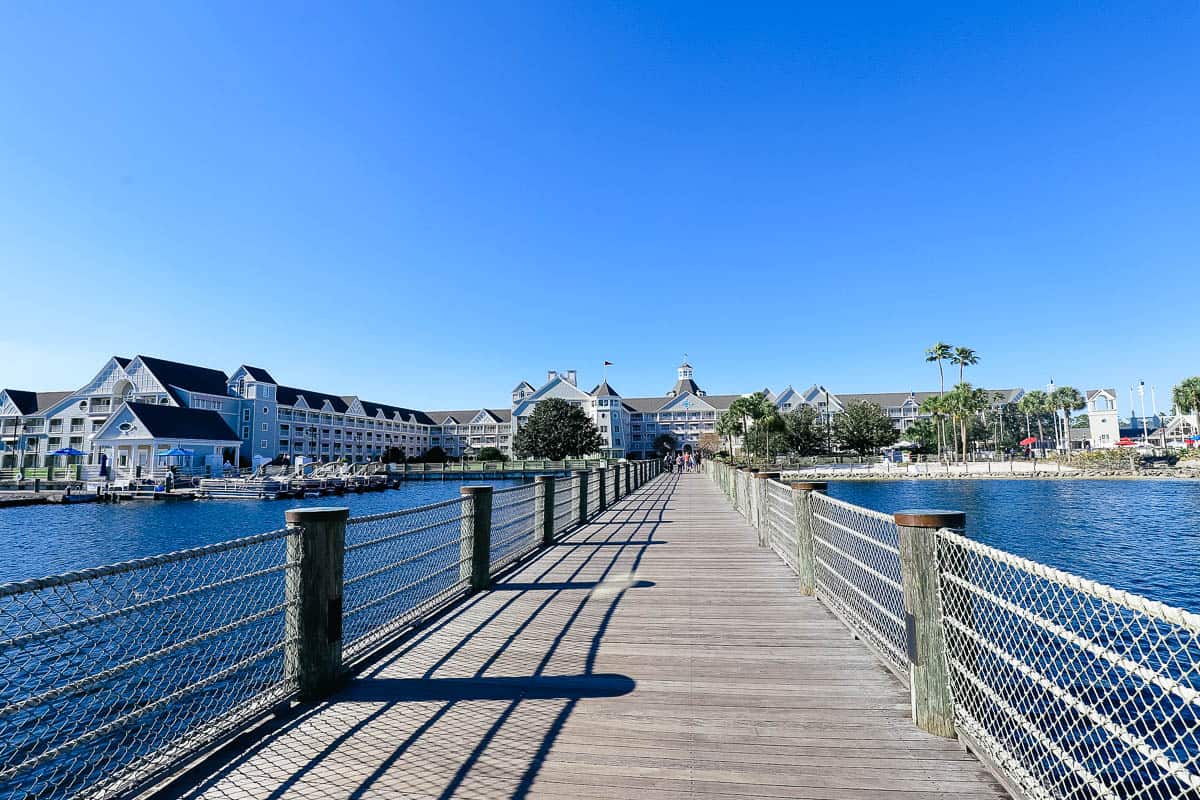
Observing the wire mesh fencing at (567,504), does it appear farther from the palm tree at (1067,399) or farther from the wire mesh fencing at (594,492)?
the palm tree at (1067,399)

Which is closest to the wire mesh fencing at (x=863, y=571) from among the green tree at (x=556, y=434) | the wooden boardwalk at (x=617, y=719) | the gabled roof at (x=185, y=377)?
the wooden boardwalk at (x=617, y=719)

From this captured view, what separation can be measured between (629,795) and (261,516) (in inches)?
1233

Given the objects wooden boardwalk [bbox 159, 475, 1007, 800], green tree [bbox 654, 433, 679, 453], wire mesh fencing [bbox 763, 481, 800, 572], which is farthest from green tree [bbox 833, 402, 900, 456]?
wooden boardwalk [bbox 159, 475, 1007, 800]

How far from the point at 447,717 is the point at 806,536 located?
14.7 feet

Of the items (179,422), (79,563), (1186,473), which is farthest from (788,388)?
(79,563)

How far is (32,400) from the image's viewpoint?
67.6 metres

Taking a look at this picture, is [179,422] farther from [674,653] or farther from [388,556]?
[674,653]

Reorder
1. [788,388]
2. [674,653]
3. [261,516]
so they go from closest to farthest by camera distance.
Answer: [674,653], [261,516], [788,388]

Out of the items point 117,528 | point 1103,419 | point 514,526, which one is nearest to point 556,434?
point 117,528

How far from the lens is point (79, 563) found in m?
16.7

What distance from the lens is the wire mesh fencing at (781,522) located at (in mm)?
8156

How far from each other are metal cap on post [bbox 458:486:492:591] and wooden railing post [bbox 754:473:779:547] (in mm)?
4941

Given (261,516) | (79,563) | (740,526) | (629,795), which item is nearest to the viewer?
(629,795)

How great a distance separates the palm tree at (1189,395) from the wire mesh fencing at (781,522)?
8621cm
